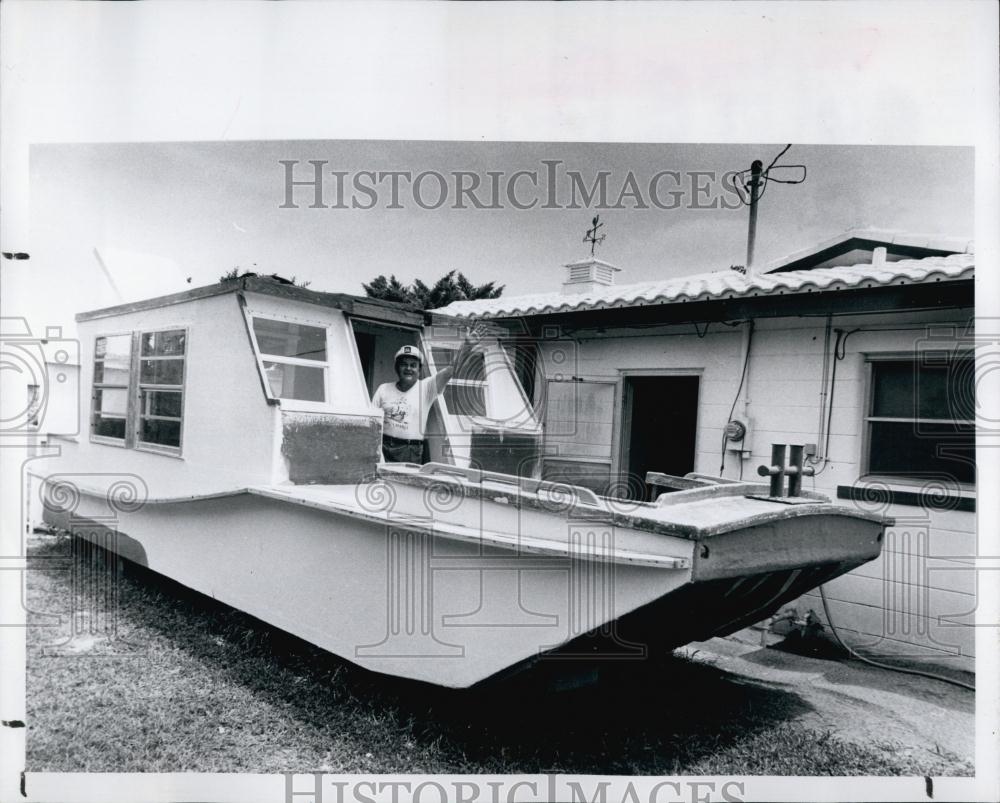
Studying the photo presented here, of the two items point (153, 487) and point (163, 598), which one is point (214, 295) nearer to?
point (153, 487)

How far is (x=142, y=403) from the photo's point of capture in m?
4.13

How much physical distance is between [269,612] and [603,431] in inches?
89.7

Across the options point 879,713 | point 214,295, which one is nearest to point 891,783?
point 879,713

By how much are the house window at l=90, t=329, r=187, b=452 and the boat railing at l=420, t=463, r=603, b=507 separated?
1.67 m

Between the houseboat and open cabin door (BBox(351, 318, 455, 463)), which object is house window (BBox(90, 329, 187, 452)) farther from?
open cabin door (BBox(351, 318, 455, 463))

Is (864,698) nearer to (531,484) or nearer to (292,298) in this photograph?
(531,484)

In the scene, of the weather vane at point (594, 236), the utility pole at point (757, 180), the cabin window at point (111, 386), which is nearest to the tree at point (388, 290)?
the weather vane at point (594, 236)

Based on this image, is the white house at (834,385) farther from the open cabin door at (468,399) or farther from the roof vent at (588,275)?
the open cabin door at (468,399)

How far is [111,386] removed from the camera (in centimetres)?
435

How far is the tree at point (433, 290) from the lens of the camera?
356cm

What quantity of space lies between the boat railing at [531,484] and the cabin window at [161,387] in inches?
64.2

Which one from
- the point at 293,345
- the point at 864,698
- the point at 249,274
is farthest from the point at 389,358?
the point at 864,698

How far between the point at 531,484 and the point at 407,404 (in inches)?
50.9
